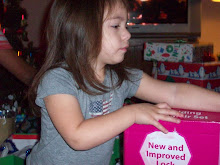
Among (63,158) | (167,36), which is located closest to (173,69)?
(167,36)

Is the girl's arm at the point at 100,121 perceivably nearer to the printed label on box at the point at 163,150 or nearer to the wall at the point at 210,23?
the printed label on box at the point at 163,150

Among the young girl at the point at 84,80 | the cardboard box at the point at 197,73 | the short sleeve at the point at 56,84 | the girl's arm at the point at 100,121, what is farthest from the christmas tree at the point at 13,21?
the girl's arm at the point at 100,121

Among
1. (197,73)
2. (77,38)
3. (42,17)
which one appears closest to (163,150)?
(77,38)

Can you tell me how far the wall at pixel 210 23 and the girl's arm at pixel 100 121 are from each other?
8.89 feet

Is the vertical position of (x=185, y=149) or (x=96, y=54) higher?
(x=96, y=54)

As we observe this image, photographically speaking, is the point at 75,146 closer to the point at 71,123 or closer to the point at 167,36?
the point at 71,123

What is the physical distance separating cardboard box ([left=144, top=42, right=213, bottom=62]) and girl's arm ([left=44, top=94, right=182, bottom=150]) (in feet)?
3.90

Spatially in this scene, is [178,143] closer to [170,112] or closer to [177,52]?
[170,112]

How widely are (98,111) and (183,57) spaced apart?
44.4 inches

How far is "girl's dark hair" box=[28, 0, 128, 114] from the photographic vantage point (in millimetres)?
794

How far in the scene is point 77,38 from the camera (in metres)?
0.81

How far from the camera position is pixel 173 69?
1960 mm

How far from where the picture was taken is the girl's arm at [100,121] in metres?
0.65

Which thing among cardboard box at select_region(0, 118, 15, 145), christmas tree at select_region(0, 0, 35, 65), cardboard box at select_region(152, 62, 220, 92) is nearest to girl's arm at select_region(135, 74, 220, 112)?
cardboard box at select_region(0, 118, 15, 145)
